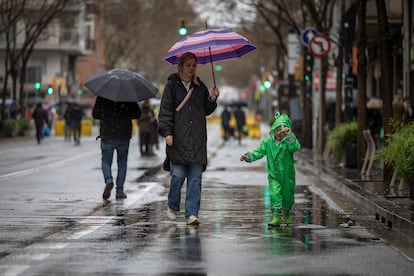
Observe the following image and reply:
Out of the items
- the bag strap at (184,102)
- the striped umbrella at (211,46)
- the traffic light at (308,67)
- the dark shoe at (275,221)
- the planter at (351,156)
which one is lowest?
the dark shoe at (275,221)

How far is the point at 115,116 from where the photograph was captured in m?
18.2

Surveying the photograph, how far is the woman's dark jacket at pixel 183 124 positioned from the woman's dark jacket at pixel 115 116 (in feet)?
14.2

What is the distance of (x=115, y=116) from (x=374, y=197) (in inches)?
165

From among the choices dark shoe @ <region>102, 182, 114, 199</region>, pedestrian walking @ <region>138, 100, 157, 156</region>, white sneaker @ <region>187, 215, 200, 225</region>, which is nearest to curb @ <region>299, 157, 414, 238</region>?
white sneaker @ <region>187, 215, 200, 225</region>

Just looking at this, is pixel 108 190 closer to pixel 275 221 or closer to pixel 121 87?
pixel 121 87

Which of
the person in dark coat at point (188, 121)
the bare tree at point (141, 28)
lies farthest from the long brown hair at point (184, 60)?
the bare tree at point (141, 28)

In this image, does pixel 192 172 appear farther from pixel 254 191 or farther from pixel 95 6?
pixel 95 6

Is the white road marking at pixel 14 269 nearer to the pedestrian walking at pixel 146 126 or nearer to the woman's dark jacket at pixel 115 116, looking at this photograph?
the woman's dark jacket at pixel 115 116

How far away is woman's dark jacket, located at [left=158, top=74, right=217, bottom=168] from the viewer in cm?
1380

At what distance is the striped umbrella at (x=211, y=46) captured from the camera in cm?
1413

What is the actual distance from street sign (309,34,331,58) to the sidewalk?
4.77m

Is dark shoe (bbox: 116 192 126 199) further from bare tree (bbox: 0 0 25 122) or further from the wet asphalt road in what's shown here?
bare tree (bbox: 0 0 25 122)

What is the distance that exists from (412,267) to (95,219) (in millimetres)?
5575

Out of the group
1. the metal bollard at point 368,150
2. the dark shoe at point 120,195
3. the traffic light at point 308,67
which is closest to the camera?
the dark shoe at point 120,195
